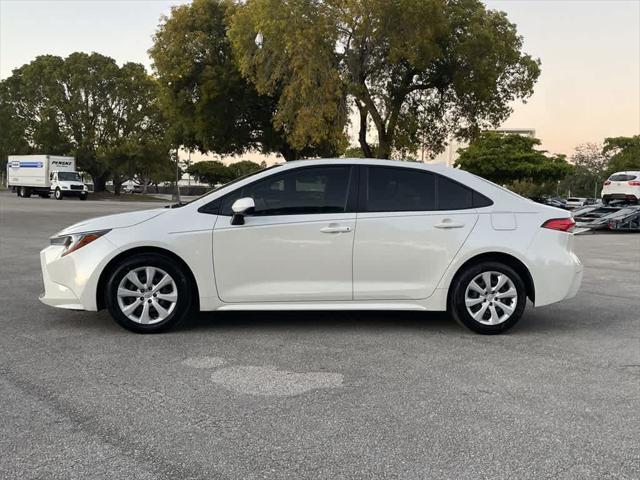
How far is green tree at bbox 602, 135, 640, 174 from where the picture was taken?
73125 millimetres

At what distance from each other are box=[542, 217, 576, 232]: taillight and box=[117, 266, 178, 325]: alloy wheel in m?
3.46

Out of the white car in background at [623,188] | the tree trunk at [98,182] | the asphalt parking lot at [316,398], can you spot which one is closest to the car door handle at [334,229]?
the asphalt parking lot at [316,398]

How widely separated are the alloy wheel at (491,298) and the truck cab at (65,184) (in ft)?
146

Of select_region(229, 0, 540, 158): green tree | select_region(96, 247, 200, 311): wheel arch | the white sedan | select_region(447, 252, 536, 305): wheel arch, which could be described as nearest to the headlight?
the white sedan

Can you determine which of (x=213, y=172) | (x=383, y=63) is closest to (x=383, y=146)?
(x=383, y=63)

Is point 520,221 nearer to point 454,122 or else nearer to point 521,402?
point 521,402

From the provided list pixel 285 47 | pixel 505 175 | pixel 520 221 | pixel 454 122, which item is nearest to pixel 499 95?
pixel 454 122

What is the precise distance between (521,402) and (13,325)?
4615mm

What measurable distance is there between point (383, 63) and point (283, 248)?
19.7 meters

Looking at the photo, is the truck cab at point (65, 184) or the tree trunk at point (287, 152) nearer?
the tree trunk at point (287, 152)

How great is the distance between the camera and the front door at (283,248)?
548cm

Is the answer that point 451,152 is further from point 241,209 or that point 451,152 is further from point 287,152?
point 241,209

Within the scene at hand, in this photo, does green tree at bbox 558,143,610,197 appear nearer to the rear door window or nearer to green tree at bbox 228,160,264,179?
green tree at bbox 228,160,264,179

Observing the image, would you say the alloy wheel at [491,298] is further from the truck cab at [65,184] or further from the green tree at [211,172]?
the green tree at [211,172]
